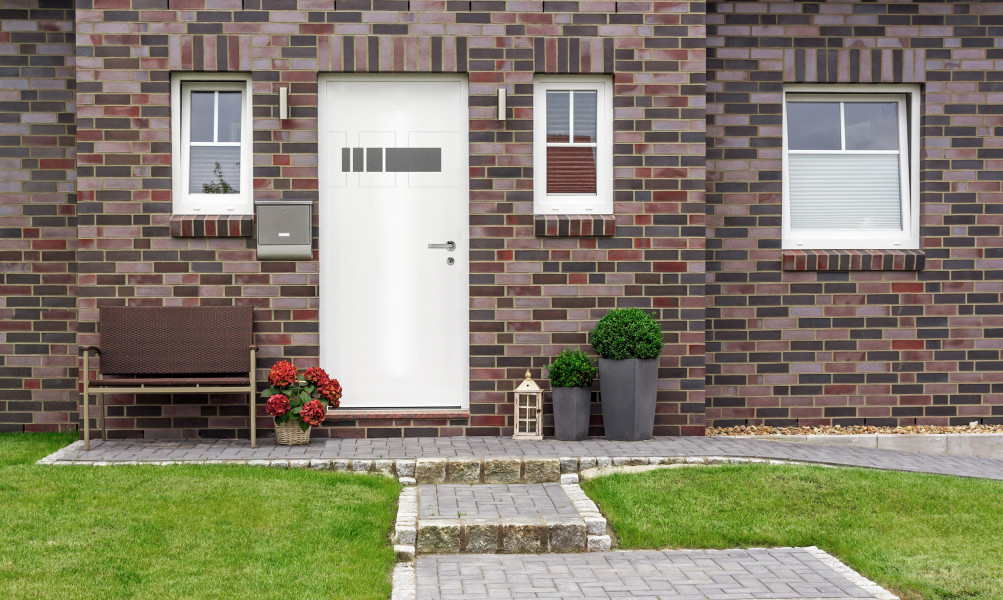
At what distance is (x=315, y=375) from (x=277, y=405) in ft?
1.28

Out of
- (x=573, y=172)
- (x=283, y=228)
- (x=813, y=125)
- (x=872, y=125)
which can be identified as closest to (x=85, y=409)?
(x=283, y=228)

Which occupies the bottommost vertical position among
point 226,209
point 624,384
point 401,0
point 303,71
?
point 624,384

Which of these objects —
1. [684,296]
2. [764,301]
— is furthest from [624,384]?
[764,301]

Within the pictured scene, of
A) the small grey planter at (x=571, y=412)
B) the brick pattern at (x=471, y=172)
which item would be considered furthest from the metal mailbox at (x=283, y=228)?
the small grey planter at (x=571, y=412)

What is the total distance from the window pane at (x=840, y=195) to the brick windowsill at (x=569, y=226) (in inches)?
74.5

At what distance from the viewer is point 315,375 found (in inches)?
280

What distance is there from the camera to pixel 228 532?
4.78m

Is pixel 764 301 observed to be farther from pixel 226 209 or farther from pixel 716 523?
pixel 226 209

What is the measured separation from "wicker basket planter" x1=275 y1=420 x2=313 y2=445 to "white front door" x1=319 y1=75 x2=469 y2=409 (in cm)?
61

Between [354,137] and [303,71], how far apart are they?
→ 0.65 m

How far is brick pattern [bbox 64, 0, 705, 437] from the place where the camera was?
734 centimetres

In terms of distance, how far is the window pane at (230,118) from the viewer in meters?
7.59

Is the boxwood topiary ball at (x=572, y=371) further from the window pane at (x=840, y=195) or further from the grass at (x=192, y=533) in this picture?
the window pane at (x=840, y=195)

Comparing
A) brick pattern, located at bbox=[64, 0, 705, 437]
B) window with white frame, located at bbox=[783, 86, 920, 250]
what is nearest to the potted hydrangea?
brick pattern, located at bbox=[64, 0, 705, 437]
